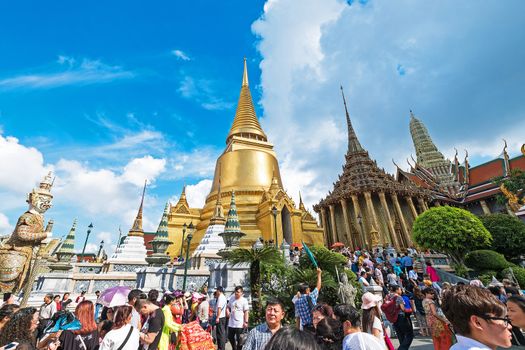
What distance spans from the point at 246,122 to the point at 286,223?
14532 millimetres

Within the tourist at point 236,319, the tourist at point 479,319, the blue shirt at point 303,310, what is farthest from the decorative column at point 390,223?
the tourist at point 479,319

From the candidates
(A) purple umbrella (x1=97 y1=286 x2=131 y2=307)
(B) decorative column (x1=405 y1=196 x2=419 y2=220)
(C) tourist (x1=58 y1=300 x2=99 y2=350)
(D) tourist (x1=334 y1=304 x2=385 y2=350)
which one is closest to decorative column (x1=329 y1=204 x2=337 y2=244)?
(B) decorative column (x1=405 y1=196 x2=419 y2=220)

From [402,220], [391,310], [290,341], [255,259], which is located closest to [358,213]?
[402,220]

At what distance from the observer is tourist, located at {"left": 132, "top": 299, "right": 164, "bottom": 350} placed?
311cm

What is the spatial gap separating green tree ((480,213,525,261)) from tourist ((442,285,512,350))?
61.9 ft

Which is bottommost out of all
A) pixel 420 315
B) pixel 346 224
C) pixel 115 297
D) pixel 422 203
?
pixel 420 315

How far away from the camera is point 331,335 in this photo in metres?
2.66

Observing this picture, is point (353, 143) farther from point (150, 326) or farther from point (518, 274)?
point (150, 326)

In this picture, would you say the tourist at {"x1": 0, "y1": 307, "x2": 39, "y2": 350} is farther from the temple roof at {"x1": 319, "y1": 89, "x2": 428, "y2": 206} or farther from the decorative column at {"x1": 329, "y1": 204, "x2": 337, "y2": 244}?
the decorative column at {"x1": 329, "y1": 204, "x2": 337, "y2": 244}

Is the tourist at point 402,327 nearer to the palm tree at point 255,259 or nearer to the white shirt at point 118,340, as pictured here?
the white shirt at point 118,340

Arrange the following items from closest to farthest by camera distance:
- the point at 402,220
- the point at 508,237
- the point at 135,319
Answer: the point at 135,319 < the point at 508,237 < the point at 402,220

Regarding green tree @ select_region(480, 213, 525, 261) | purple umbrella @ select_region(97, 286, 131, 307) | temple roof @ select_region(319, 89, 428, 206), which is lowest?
purple umbrella @ select_region(97, 286, 131, 307)

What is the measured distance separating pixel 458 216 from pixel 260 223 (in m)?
12.9

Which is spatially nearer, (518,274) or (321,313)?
(321,313)
